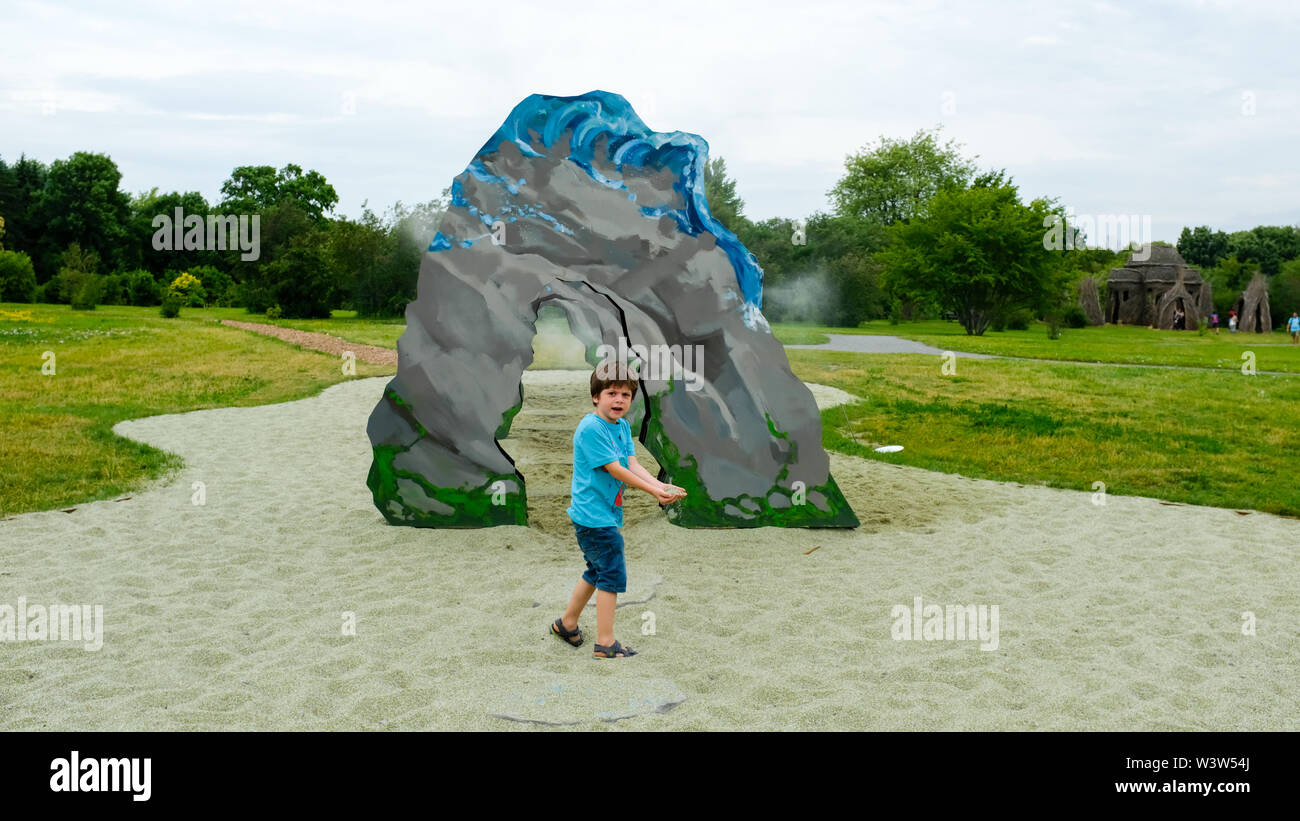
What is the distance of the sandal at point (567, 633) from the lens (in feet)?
16.7

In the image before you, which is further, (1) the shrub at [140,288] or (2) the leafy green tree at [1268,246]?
(2) the leafy green tree at [1268,246]

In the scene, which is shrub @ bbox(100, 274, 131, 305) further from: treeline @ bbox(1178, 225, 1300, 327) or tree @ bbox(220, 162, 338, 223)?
treeline @ bbox(1178, 225, 1300, 327)

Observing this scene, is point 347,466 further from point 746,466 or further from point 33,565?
point 746,466

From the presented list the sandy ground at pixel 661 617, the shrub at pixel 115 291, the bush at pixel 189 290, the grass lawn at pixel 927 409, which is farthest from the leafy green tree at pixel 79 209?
the sandy ground at pixel 661 617

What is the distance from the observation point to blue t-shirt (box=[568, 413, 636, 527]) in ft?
15.8

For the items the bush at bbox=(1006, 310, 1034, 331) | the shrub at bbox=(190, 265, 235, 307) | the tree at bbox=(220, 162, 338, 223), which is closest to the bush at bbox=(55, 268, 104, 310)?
the shrub at bbox=(190, 265, 235, 307)

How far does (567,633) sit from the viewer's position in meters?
5.11

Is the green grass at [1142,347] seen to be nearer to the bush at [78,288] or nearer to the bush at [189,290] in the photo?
the bush at [78,288]

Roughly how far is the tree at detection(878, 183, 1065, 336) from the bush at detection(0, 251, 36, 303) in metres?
37.5

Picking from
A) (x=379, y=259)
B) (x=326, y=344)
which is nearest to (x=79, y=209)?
(x=379, y=259)

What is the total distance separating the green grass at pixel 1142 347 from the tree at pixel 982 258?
1.98 metres

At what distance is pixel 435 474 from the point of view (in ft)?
24.7

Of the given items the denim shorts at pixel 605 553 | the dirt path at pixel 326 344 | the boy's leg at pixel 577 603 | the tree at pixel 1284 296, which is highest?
the tree at pixel 1284 296
